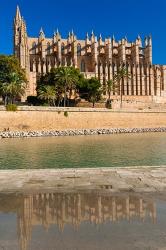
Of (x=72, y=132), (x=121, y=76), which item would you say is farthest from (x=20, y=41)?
(x=72, y=132)

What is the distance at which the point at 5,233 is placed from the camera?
5531 millimetres

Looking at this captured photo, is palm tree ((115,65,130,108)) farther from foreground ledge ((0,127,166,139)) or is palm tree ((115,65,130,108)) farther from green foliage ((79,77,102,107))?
foreground ledge ((0,127,166,139))

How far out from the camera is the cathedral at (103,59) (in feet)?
310

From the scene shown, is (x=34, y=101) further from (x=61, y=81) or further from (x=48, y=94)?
(x=61, y=81)

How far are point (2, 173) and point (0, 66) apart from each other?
58413 millimetres

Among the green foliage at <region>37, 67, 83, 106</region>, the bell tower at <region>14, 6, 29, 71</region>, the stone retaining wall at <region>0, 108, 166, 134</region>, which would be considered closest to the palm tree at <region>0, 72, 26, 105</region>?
the stone retaining wall at <region>0, 108, 166, 134</region>

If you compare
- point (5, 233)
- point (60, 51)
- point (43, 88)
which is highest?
point (60, 51)

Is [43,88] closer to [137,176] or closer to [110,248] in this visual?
[137,176]

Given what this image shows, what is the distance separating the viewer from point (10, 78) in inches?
2516

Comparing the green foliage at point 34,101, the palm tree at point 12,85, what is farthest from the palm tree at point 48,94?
the palm tree at point 12,85

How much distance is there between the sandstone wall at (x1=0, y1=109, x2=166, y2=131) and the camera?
54.6m

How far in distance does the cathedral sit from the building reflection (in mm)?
83678

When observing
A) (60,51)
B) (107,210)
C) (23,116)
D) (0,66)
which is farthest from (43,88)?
(107,210)

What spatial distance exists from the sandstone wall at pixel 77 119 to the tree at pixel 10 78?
838cm
